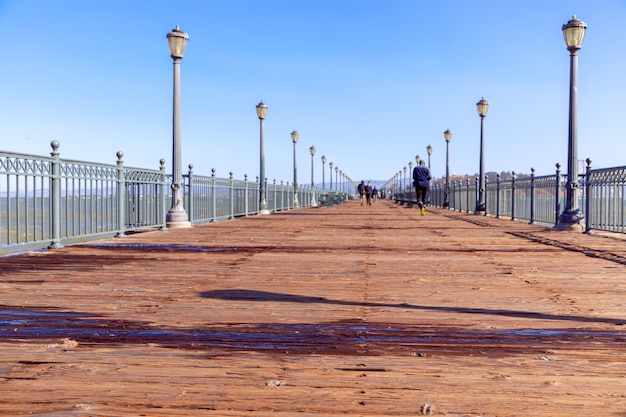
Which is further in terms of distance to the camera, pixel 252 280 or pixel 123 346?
pixel 252 280

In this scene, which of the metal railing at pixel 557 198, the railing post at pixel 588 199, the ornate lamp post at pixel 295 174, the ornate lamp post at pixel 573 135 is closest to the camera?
the metal railing at pixel 557 198

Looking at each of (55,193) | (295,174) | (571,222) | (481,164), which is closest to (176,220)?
(55,193)

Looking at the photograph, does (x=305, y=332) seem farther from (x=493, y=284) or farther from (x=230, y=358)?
(x=493, y=284)

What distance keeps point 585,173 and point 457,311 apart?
10810 mm

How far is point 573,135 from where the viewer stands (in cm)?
1445

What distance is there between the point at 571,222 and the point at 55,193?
10779 millimetres

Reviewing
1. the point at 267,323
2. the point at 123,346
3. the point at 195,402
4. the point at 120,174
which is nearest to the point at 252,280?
the point at 267,323

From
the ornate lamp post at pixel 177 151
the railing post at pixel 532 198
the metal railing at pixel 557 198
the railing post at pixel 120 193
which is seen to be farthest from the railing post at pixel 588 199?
the railing post at pixel 120 193

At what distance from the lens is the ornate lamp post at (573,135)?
14.5 m

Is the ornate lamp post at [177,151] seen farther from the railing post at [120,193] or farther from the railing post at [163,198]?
the railing post at [120,193]

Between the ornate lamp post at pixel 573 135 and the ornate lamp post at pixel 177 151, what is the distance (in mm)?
8857

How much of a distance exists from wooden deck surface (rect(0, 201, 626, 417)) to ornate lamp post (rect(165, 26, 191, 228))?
25.8ft

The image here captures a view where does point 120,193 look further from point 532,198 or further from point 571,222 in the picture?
point 532,198

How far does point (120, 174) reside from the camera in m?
12.0
